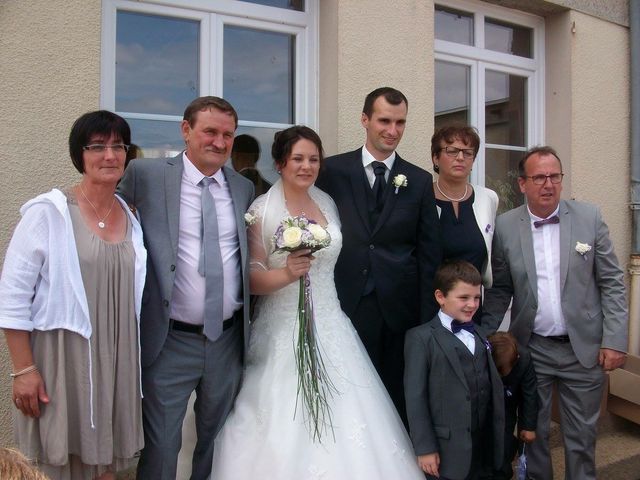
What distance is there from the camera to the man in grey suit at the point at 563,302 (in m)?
3.54

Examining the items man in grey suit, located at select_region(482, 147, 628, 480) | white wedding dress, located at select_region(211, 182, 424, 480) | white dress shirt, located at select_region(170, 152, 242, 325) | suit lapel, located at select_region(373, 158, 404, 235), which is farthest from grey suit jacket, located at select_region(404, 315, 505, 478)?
white dress shirt, located at select_region(170, 152, 242, 325)

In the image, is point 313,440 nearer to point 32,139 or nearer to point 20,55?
point 32,139

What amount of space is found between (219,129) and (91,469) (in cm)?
155

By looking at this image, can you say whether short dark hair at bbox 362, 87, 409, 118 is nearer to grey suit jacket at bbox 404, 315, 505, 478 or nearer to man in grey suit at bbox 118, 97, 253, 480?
man in grey suit at bbox 118, 97, 253, 480

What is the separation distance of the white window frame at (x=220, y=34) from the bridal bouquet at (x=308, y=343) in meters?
1.52

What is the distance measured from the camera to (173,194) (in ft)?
9.09

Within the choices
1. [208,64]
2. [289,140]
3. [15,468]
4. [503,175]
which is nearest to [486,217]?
[289,140]

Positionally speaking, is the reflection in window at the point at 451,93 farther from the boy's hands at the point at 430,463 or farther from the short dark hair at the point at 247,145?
the boy's hands at the point at 430,463

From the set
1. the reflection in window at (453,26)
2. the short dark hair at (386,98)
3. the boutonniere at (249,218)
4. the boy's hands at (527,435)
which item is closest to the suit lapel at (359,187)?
the short dark hair at (386,98)

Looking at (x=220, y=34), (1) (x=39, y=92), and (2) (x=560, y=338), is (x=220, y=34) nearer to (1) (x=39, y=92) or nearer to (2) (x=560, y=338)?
(1) (x=39, y=92)

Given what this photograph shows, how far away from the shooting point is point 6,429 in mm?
3109

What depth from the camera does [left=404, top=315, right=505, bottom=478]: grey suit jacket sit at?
292 cm

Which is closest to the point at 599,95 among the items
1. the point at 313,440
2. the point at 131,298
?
the point at 313,440

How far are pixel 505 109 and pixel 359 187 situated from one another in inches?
104
